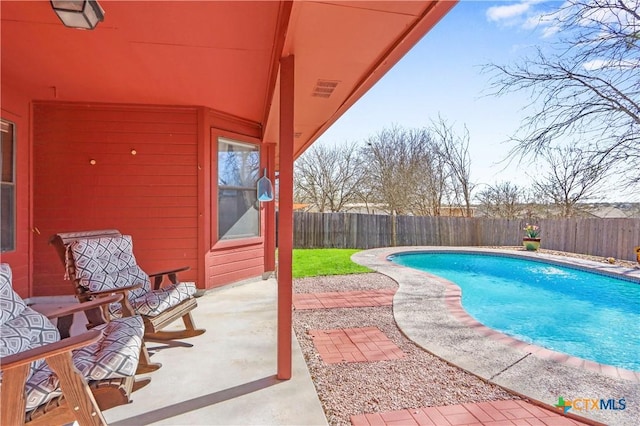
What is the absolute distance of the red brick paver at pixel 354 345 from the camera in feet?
9.37

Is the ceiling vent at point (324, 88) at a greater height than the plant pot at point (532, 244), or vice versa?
the ceiling vent at point (324, 88)

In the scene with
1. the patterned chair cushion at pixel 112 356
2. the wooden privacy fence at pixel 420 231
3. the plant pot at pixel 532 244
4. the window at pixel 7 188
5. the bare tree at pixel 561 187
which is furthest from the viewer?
the bare tree at pixel 561 187

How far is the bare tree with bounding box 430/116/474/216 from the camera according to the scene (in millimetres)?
15469

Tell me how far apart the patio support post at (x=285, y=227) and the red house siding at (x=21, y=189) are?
338 cm

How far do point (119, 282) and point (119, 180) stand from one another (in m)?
1.96

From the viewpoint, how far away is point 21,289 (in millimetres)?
4035

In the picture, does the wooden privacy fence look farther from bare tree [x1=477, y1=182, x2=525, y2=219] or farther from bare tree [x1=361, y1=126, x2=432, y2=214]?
bare tree [x1=477, y1=182, x2=525, y2=219]

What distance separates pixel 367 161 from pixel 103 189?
1362cm

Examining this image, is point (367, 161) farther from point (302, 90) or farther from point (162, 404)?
point (162, 404)

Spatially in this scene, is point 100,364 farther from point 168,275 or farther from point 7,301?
point 168,275

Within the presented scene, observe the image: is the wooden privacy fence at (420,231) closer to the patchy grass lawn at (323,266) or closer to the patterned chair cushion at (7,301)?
the patchy grass lawn at (323,266)

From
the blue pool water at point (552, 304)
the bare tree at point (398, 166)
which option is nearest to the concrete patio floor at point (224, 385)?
the blue pool water at point (552, 304)

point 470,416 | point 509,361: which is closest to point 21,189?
point 470,416

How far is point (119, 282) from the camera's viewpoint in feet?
10.1
